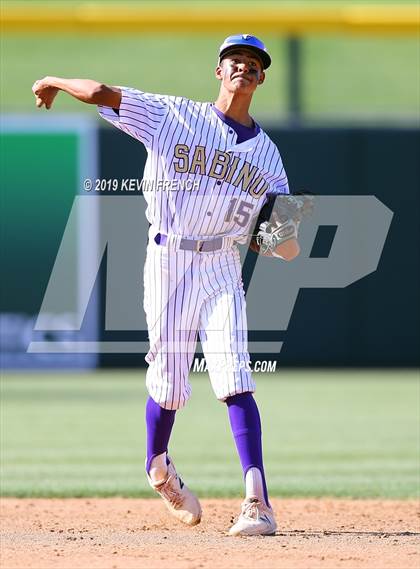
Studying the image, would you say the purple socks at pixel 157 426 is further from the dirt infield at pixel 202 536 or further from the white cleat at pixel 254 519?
the white cleat at pixel 254 519

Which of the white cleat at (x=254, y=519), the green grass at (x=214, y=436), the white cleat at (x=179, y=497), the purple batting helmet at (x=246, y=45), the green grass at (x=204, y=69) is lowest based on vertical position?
the green grass at (x=214, y=436)

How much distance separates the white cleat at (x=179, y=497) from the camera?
4727 millimetres

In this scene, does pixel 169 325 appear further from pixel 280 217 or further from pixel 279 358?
pixel 279 358

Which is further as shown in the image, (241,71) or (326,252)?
(326,252)

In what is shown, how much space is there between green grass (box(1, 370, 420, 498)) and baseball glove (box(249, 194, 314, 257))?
1797 millimetres

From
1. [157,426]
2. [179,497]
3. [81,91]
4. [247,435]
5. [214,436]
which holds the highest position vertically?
[81,91]

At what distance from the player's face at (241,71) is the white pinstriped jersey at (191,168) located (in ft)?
0.48

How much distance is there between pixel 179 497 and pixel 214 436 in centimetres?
321

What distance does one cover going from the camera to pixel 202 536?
4445 mm

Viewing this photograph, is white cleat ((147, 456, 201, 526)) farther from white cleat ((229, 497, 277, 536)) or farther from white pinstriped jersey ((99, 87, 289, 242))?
white pinstriped jersey ((99, 87, 289, 242))

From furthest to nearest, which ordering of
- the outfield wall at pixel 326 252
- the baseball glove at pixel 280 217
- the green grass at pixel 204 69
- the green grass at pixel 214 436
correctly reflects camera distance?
the green grass at pixel 204 69, the outfield wall at pixel 326 252, the green grass at pixel 214 436, the baseball glove at pixel 280 217

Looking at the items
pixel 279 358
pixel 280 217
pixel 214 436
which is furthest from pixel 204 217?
pixel 279 358

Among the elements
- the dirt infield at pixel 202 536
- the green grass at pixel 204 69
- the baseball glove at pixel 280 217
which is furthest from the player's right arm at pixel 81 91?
the green grass at pixel 204 69

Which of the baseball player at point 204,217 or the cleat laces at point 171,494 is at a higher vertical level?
the baseball player at point 204,217
